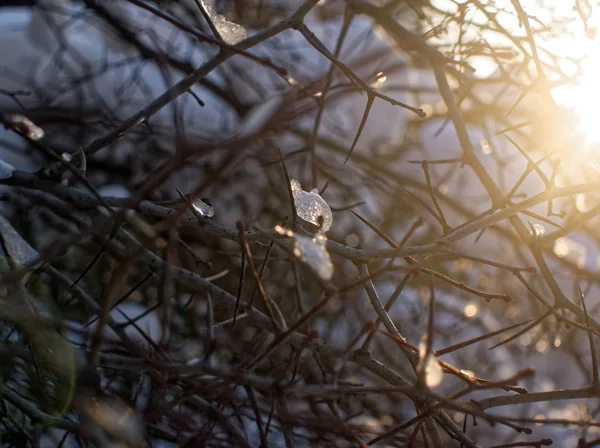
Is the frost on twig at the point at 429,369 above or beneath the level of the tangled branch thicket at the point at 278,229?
beneath

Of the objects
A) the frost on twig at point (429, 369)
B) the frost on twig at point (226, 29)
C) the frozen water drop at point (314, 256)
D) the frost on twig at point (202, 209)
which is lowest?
the frost on twig at point (429, 369)

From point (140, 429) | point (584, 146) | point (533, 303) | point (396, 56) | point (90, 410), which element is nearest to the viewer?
point (90, 410)

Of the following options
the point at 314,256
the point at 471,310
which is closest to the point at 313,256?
the point at 314,256

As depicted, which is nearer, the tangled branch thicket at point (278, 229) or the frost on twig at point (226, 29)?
the tangled branch thicket at point (278, 229)

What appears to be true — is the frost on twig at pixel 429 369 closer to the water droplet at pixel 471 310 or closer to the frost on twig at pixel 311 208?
the frost on twig at pixel 311 208

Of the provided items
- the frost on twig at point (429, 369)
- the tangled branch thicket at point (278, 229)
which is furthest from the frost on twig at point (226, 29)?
the frost on twig at point (429, 369)

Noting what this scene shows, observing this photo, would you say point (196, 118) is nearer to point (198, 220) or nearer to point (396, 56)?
point (396, 56)

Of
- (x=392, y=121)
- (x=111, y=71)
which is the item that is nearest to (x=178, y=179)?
(x=111, y=71)
